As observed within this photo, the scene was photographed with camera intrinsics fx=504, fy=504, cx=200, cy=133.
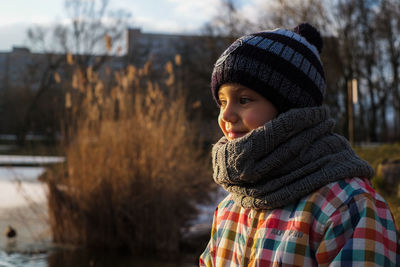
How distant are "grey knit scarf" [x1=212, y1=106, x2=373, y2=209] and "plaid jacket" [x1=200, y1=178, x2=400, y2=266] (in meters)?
0.03

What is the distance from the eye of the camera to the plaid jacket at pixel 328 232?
1.06 metres

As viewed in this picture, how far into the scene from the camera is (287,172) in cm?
129

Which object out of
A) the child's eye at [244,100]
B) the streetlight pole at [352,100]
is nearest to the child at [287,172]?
the child's eye at [244,100]

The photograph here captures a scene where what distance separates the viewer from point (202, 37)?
2527cm

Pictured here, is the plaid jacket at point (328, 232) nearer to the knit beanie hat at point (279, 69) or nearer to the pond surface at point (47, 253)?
the knit beanie hat at point (279, 69)

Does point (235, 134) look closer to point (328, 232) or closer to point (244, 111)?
point (244, 111)

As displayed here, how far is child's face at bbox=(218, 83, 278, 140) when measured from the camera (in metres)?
1.35

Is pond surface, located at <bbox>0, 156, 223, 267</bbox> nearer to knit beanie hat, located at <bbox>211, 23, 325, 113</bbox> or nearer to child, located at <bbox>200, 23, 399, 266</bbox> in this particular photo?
child, located at <bbox>200, 23, 399, 266</bbox>

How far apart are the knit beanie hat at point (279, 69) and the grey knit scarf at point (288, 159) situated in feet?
0.20

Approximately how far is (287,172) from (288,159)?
34 millimetres

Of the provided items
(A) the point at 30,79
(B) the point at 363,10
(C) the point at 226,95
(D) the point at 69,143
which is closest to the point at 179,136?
(D) the point at 69,143

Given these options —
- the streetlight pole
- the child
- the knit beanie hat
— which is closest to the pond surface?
the child

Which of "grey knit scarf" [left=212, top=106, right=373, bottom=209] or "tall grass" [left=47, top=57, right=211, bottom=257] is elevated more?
"grey knit scarf" [left=212, top=106, right=373, bottom=209]

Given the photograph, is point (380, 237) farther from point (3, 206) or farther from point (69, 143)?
point (3, 206)
